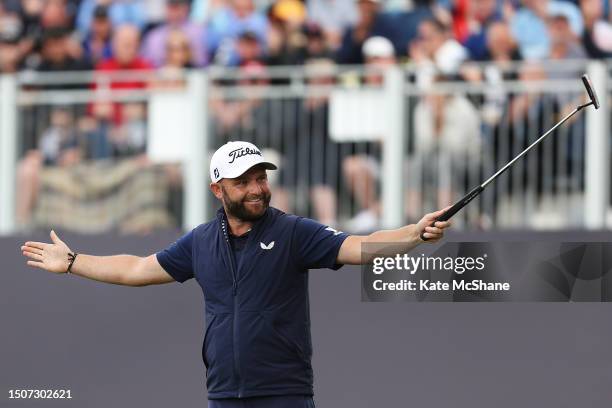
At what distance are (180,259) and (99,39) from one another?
5501 millimetres

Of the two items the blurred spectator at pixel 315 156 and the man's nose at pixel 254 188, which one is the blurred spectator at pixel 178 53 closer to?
the blurred spectator at pixel 315 156

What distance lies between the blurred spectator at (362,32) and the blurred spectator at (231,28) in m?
0.71

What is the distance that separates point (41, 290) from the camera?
951cm

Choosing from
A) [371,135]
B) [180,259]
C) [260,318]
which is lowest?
[260,318]

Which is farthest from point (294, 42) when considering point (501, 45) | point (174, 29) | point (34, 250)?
point (34, 250)

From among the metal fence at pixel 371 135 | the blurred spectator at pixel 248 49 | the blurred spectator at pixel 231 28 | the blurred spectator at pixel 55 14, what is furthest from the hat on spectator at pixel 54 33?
the metal fence at pixel 371 135

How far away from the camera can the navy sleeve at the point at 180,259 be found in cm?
671

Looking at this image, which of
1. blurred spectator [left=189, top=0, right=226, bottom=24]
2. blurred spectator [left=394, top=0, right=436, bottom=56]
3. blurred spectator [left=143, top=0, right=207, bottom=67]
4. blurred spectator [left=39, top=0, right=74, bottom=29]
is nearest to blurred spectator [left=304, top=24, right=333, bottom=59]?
blurred spectator [left=394, top=0, right=436, bottom=56]

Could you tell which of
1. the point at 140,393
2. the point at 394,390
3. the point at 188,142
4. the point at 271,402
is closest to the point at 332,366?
the point at 394,390

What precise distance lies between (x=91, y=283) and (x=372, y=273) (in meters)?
2.04

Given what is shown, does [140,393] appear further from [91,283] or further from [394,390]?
[394,390]

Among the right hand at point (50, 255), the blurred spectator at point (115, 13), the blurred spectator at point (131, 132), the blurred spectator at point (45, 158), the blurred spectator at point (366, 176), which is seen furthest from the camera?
the blurred spectator at point (115, 13)

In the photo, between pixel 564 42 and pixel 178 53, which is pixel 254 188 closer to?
pixel 564 42

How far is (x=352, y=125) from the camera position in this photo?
9555mm
